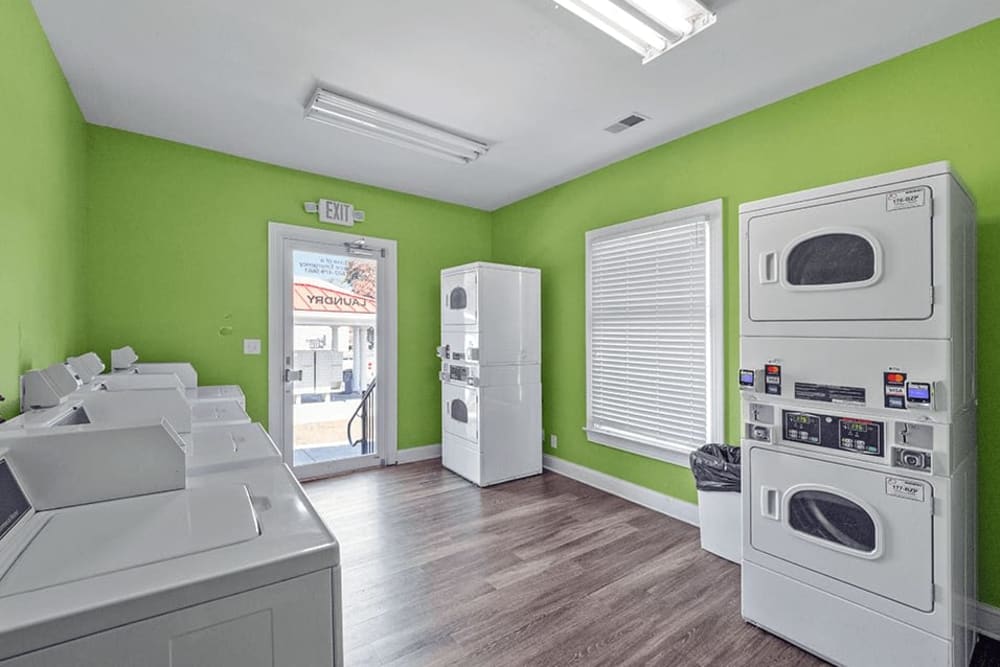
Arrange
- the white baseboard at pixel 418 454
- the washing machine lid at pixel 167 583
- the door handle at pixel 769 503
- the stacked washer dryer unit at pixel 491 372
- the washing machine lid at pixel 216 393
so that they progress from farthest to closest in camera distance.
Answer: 1. the white baseboard at pixel 418 454
2. the stacked washer dryer unit at pixel 491 372
3. the washing machine lid at pixel 216 393
4. the door handle at pixel 769 503
5. the washing machine lid at pixel 167 583

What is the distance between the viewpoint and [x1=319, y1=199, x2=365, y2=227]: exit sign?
163 inches

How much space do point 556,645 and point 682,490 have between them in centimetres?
168

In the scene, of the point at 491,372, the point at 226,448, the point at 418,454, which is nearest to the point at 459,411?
the point at 491,372

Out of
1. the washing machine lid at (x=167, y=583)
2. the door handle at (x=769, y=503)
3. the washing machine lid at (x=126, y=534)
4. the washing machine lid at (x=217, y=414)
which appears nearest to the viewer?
the washing machine lid at (x=167, y=583)

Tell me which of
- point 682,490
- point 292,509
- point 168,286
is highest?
point 168,286

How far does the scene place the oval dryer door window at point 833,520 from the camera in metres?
1.78

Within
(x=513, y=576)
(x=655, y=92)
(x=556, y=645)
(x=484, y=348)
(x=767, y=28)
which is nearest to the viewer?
(x=556, y=645)

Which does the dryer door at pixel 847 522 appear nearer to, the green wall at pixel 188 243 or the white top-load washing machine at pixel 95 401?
the white top-load washing machine at pixel 95 401

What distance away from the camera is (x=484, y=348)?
4012mm

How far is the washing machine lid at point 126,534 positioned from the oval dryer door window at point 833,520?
211 centimetres

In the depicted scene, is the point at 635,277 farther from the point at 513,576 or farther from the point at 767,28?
the point at 513,576

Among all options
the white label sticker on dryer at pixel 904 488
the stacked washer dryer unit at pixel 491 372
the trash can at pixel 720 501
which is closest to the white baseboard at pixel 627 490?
the stacked washer dryer unit at pixel 491 372

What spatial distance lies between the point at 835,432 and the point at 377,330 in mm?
3761

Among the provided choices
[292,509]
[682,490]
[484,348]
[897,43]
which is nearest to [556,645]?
[292,509]
